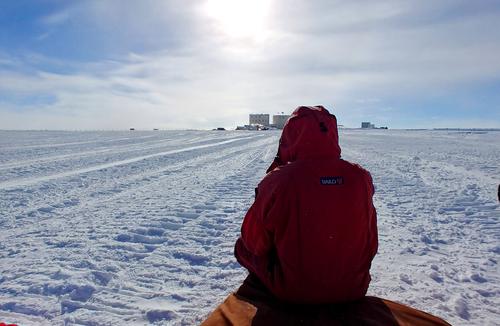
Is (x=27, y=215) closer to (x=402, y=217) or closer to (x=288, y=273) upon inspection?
(x=288, y=273)

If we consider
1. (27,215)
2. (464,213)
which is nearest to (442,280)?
(464,213)

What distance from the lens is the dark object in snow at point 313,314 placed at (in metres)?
2.31

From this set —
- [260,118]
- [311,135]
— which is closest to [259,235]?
[311,135]

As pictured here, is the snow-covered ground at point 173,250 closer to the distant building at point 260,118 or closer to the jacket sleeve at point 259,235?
the jacket sleeve at point 259,235

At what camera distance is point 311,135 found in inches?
89.0

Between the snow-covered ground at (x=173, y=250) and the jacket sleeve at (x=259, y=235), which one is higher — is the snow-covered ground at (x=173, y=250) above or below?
below

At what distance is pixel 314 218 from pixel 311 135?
1.67 ft

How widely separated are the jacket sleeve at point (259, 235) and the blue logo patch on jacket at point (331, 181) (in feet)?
1.01

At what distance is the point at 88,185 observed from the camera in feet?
28.0

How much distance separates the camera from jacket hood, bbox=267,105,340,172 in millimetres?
2262

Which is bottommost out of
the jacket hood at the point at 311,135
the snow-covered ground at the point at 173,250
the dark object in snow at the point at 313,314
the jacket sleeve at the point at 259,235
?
the snow-covered ground at the point at 173,250

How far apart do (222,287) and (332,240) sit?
1.58 meters

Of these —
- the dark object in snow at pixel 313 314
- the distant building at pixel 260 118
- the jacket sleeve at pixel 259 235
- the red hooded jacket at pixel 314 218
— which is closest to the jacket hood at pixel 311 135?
the red hooded jacket at pixel 314 218

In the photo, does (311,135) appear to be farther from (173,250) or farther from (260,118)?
(260,118)
